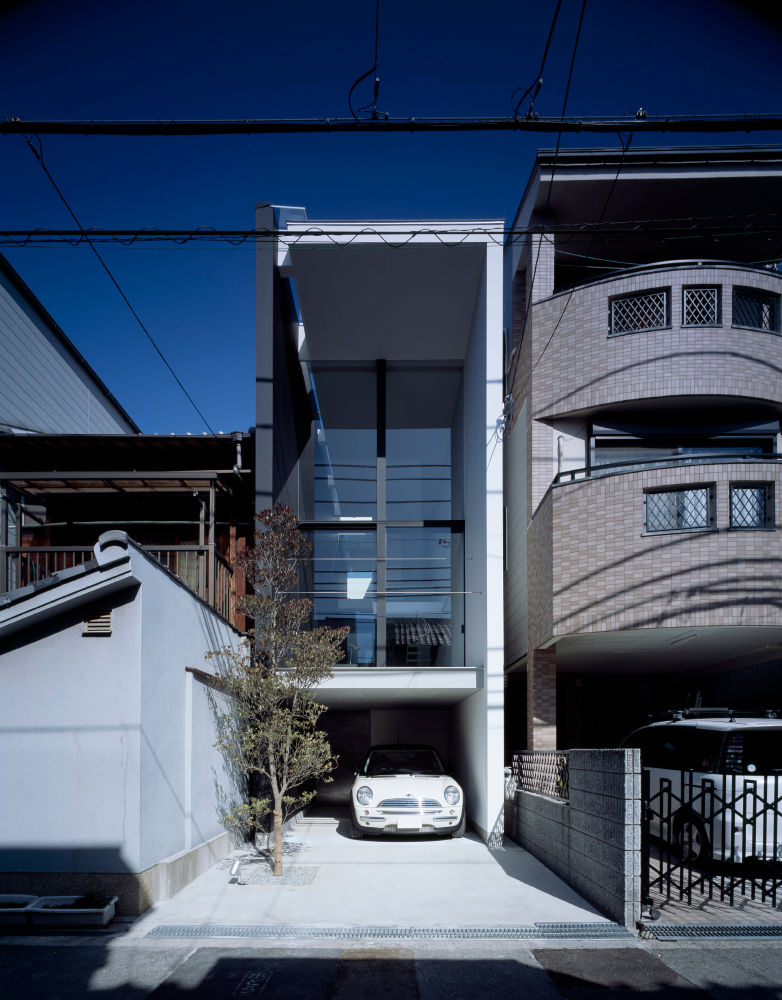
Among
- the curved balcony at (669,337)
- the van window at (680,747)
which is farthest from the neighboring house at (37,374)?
the van window at (680,747)

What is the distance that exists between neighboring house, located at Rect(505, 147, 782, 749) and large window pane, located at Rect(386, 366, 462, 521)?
68.5 inches

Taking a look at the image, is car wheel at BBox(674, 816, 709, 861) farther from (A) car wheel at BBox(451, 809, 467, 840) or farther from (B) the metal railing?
(A) car wheel at BBox(451, 809, 467, 840)

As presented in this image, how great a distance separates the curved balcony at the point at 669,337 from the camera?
34.1ft

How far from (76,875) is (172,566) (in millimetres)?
5895

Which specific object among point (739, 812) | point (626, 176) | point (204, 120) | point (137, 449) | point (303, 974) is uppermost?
point (626, 176)

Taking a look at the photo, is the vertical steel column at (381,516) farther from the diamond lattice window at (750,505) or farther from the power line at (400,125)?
the power line at (400,125)

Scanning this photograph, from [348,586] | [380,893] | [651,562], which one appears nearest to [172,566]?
[348,586]

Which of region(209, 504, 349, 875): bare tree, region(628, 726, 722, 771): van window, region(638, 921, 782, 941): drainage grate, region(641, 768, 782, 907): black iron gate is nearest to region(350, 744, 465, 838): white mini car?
region(209, 504, 349, 875): bare tree

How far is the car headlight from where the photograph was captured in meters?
10.9

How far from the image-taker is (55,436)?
10.7 m

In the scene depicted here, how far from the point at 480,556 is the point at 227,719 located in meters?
4.21

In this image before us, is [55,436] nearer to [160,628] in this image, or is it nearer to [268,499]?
[268,499]

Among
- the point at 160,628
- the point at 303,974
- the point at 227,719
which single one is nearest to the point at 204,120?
the point at 160,628

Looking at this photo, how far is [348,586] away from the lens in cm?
1337
